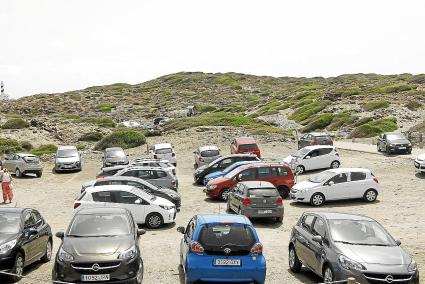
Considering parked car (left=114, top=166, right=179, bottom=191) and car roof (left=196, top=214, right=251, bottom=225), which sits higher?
car roof (left=196, top=214, right=251, bottom=225)

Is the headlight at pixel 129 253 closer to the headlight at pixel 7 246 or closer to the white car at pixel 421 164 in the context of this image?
the headlight at pixel 7 246

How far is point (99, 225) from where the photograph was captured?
12461mm

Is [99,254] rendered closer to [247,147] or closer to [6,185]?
[6,185]

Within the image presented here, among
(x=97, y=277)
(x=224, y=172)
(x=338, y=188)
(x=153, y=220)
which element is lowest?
(x=153, y=220)

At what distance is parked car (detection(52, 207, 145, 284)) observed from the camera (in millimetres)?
10719

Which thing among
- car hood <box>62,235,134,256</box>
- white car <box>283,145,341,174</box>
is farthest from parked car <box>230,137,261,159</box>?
car hood <box>62,235,134,256</box>

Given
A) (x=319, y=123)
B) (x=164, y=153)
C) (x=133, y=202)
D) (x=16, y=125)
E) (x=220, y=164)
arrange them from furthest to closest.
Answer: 1. (x=16, y=125)
2. (x=319, y=123)
3. (x=164, y=153)
4. (x=220, y=164)
5. (x=133, y=202)

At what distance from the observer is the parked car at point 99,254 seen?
1072 centimetres

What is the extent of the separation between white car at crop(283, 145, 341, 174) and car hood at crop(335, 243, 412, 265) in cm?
2170

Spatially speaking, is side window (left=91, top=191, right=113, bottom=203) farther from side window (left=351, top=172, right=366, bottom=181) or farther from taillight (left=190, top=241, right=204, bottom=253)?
side window (left=351, top=172, right=366, bottom=181)

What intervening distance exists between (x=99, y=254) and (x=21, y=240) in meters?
2.43

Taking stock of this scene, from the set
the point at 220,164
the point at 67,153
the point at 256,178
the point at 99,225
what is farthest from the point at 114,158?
the point at 99,225

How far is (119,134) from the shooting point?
51.4m

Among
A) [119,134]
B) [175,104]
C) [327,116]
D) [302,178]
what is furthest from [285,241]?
[175,104]
